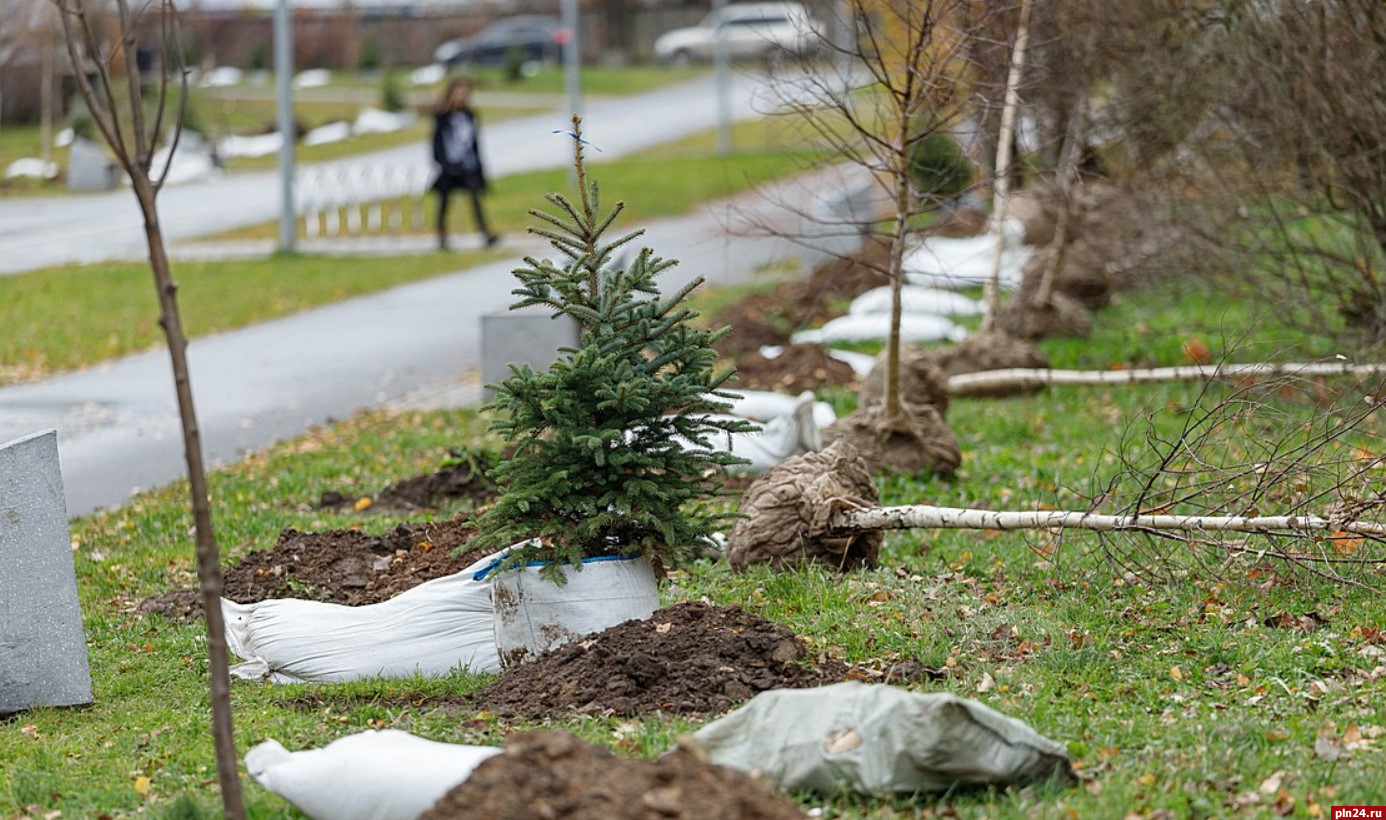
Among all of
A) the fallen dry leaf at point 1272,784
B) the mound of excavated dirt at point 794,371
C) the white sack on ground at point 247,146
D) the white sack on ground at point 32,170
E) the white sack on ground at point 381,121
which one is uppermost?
the white sack on ground at point 381,121

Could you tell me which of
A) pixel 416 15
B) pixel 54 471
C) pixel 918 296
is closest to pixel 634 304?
pixel 54 471

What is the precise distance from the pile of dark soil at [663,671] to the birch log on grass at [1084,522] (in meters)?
1.23

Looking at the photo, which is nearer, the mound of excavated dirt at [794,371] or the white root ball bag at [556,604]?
the white root ball bag at [556,604]

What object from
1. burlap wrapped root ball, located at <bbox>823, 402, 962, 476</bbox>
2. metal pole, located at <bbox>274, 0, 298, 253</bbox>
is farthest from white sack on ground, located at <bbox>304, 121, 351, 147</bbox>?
burlap wrapped root ball, located at <bbox>823, 402, 962, 476</bbox>

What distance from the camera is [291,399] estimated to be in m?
12.5

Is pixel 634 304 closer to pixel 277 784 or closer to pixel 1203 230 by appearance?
pixel 277 784

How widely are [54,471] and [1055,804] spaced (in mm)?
3515

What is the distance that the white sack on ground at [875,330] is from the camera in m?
13.6

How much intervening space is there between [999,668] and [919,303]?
366 inches

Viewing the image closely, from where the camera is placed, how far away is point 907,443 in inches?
358

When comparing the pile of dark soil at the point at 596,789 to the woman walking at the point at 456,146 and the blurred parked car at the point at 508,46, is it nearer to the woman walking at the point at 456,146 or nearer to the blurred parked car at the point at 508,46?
the woman walking at the point at 456,146

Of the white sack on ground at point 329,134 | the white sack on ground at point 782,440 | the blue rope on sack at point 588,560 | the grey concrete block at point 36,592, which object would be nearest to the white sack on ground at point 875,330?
the white sack on ground at point 782,440

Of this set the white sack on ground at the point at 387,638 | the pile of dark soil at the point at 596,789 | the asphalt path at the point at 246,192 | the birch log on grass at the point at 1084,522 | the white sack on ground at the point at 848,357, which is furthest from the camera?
the asphalt path at the point at 246,192

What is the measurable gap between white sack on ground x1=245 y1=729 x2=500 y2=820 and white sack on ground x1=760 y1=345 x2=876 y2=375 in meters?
8.24
